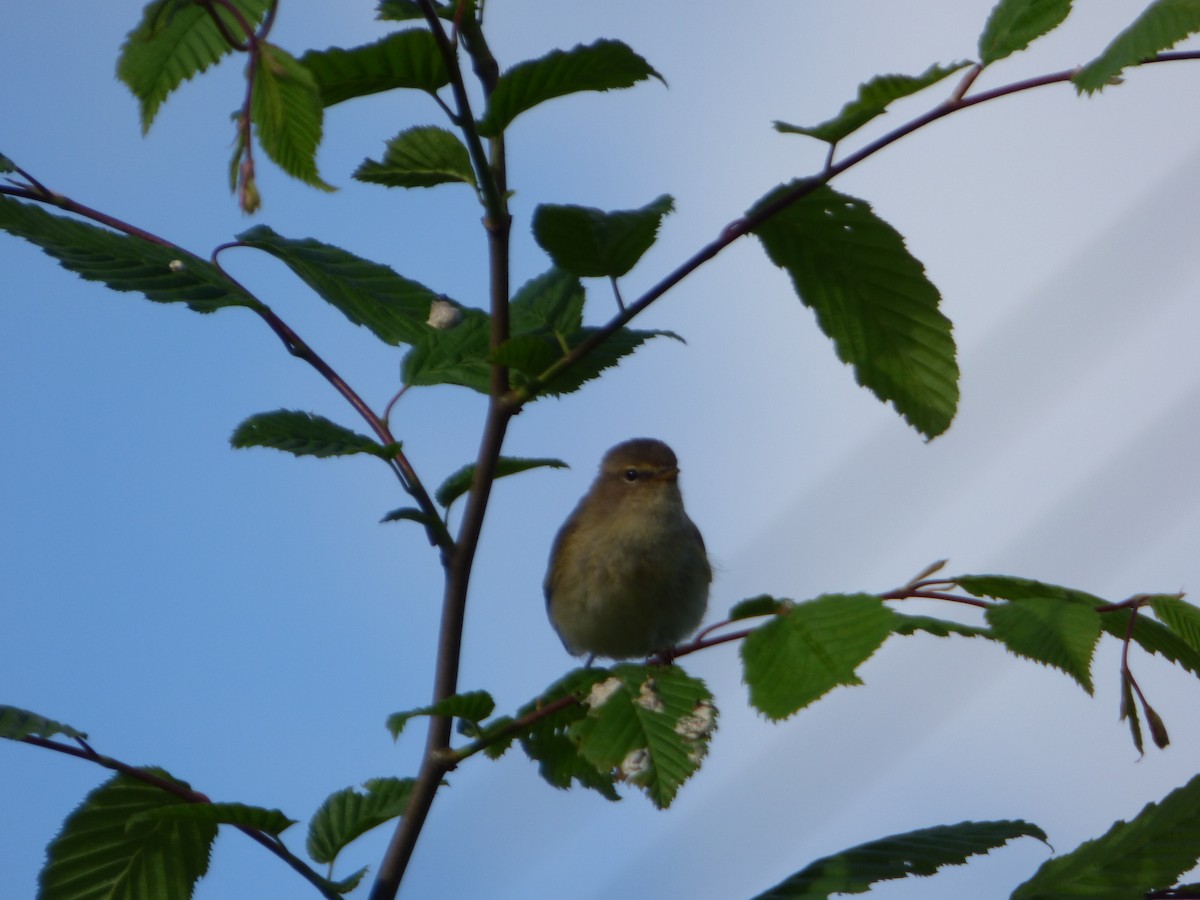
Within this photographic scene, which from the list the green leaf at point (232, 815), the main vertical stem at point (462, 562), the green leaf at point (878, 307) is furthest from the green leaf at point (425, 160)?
the green leaf at point (232, 815)

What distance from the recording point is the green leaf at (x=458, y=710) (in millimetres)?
1924

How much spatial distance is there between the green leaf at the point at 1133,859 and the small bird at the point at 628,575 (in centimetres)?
282

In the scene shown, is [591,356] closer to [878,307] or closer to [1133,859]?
[878,307]

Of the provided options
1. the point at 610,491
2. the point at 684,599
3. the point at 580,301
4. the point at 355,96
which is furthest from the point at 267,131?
the point at 610,491

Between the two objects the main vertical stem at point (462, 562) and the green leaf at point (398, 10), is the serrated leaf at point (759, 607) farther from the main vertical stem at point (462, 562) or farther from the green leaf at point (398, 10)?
the green leaf at point (398, 10)

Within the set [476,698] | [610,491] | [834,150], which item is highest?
[610,491]

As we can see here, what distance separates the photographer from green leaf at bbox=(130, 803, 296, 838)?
78.1 inches

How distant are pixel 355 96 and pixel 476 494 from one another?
69 centimetres

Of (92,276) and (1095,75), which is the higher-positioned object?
(92,276)

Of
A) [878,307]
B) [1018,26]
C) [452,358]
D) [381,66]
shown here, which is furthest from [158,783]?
[1018,26]

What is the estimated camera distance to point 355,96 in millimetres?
2244

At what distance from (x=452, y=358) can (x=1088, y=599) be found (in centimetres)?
115

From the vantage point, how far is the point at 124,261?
7.86 feet

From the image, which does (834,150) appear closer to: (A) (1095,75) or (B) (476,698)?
(A) (1095,75)
